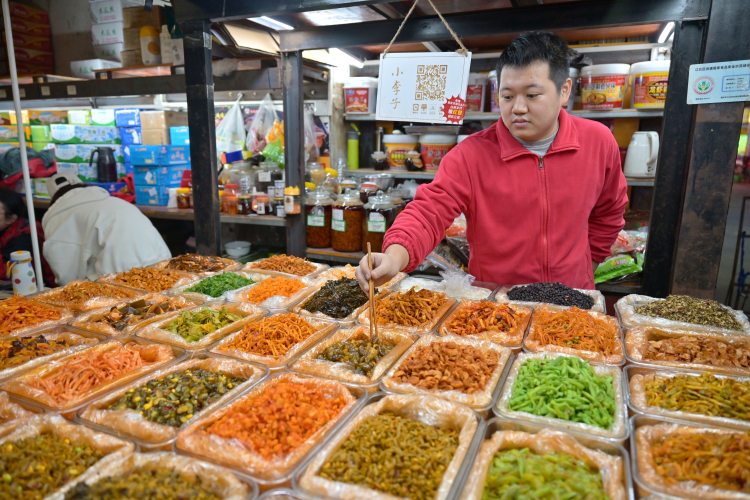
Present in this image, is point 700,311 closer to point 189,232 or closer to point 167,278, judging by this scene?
point 167,278

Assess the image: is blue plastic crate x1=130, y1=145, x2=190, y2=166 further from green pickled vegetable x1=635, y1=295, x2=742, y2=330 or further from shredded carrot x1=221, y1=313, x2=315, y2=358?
green pickled vegetable x1=635, y1=295, x2=742, y2=330

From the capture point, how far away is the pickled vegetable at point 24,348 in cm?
170

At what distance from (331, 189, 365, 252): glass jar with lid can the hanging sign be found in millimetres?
2148

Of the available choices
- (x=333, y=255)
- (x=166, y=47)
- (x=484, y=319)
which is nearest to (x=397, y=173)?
(x=333, y=255)

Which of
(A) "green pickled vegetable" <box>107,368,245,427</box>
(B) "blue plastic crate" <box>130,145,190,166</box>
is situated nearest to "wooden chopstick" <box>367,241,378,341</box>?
(A) "green pickled vegetable" <box>107,368,245,427</box>

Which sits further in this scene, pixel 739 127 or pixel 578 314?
pixel 739 127

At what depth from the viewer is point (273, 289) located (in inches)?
96.9

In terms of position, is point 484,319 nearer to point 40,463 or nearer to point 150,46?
→ point 40,463

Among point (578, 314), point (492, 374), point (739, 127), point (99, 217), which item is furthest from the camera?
point (99, 217)

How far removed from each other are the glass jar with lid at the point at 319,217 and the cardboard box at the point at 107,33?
9.95 feet

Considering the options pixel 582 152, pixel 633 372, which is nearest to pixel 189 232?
pixel 582 152

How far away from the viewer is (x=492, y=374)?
5.26 feet

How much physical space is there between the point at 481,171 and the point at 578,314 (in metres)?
0.80

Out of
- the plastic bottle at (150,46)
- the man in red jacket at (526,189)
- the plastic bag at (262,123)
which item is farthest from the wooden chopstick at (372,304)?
the plastic bottle at (150,46)
